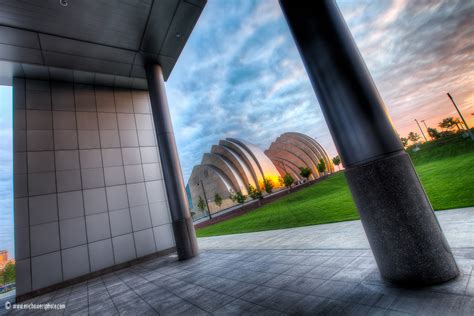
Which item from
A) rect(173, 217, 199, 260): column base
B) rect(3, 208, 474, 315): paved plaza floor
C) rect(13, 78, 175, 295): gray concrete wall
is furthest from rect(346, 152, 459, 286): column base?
rect(13, 78, 175, 295): gray concrete wall

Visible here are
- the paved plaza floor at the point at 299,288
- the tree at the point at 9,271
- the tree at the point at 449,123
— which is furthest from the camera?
the tree at the point at 449,123

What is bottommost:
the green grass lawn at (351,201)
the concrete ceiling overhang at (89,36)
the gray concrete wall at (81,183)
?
the green grass lawn at (351,201)

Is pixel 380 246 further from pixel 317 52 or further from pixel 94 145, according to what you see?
pixel 94 145

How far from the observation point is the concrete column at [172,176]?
346 inches

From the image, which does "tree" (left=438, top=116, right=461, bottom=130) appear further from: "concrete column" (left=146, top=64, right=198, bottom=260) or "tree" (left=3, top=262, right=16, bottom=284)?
"tree" (left=3, top=262, right=16, bottom=284)

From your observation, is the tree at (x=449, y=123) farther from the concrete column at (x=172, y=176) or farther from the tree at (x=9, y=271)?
the tree at (x=9, y=271)

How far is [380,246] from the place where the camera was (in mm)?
3031

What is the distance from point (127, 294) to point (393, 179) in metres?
6.63

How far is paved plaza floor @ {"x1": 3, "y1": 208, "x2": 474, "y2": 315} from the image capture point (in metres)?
2.52

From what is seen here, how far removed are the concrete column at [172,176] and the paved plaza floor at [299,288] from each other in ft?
7.36

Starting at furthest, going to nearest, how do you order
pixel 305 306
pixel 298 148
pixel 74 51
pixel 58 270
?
pixel 298 148, pixel 74 51, pixel 58 270, pixel 305 306

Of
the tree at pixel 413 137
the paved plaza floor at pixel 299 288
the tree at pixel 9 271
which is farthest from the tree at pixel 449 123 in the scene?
the tree at pixel 9 271

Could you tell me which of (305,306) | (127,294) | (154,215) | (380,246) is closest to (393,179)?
(380,246)

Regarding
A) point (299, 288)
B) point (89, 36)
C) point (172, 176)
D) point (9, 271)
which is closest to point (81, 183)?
point (172, 176)
